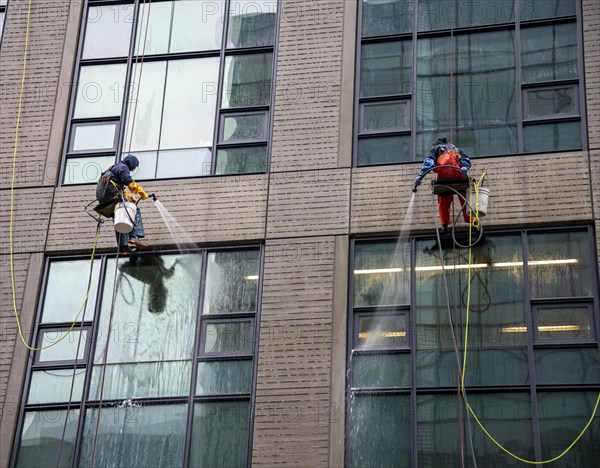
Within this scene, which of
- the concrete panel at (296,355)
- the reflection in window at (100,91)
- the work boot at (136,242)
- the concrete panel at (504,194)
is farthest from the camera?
the reflection in window at (100,91)

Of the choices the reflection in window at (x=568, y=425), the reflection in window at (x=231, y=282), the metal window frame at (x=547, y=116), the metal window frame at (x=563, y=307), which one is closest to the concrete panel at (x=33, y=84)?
the reflection in window at (x=231, y=282)

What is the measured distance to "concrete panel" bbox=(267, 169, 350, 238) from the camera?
54.7 feet

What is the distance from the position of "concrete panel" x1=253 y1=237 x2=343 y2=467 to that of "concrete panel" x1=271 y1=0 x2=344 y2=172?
58.0 inches

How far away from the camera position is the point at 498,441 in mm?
14797

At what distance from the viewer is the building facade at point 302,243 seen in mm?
15312

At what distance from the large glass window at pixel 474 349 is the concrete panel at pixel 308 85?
1833 mm

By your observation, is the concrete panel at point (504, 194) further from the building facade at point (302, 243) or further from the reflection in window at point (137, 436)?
the reflection in window at point (137, 436)

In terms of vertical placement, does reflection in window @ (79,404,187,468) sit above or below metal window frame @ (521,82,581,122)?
below

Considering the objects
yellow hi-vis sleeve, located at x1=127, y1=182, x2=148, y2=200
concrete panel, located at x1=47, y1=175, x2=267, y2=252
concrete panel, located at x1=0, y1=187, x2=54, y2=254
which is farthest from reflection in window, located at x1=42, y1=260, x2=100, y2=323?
yellow hi-vis sleeve, located at x1=127, y1=182, x2=148, y2=200

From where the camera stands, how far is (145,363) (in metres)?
16.3

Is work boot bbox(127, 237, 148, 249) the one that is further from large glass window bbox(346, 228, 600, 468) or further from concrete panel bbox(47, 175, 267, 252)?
large glass window bbox(346, 228, 600, 468)

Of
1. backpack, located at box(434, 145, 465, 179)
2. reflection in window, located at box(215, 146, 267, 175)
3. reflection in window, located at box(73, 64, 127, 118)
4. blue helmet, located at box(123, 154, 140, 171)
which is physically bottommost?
backpack, located at box(434, 145, 465, 179)

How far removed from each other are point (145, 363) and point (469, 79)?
6492 mm

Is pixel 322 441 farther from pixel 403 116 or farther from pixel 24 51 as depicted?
pixel 24 51
